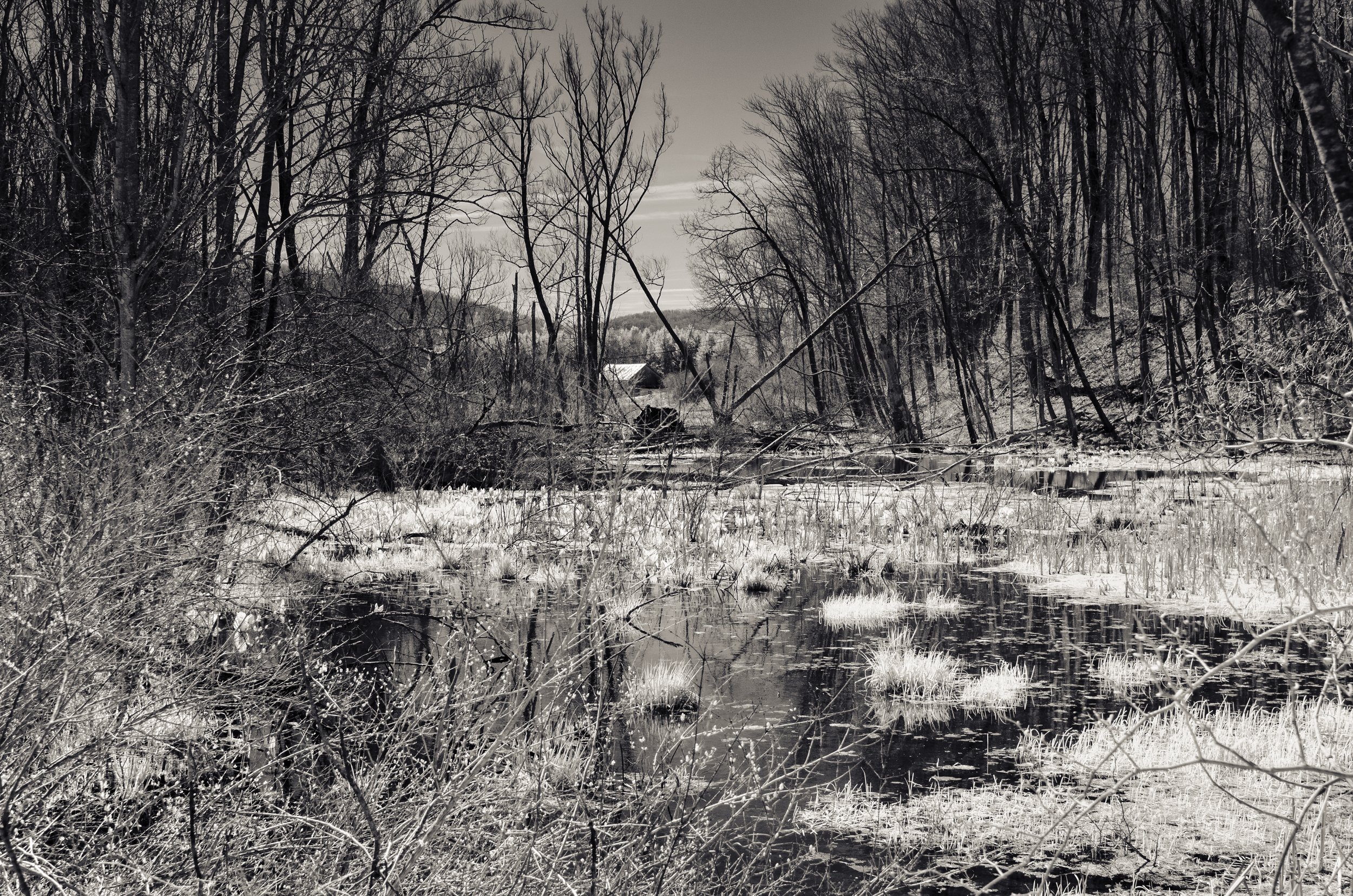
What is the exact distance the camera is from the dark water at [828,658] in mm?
5965

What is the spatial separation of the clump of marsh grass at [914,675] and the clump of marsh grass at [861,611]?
155cm

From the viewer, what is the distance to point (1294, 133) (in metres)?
19.6

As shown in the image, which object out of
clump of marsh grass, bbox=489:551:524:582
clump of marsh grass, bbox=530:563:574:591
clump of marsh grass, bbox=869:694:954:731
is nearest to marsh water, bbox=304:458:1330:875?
clump of marsh grass, bbox=869:694:954:731

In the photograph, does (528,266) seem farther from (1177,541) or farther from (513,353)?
(1177,541)

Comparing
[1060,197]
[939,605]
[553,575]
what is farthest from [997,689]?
[1060,197]

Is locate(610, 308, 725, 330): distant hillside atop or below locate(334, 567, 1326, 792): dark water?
atop

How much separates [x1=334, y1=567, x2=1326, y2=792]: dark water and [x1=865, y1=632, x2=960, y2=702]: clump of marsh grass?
0.15 metres

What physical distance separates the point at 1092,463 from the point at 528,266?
16.7 metres

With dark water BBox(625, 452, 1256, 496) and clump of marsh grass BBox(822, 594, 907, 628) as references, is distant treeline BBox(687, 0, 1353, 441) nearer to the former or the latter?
dark water BBox(625, 452, 1256, 496)

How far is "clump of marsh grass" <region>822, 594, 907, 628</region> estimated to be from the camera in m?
9.48

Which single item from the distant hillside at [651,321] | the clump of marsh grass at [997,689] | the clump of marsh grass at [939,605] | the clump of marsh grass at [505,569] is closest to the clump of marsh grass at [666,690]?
the clump of marsh grass at [997,689]

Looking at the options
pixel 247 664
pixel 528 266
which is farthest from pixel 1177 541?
pixel 528 266

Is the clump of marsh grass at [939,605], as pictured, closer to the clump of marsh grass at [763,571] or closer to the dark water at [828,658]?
the dark water at [828,658]

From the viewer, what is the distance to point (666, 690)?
687 centimetres
